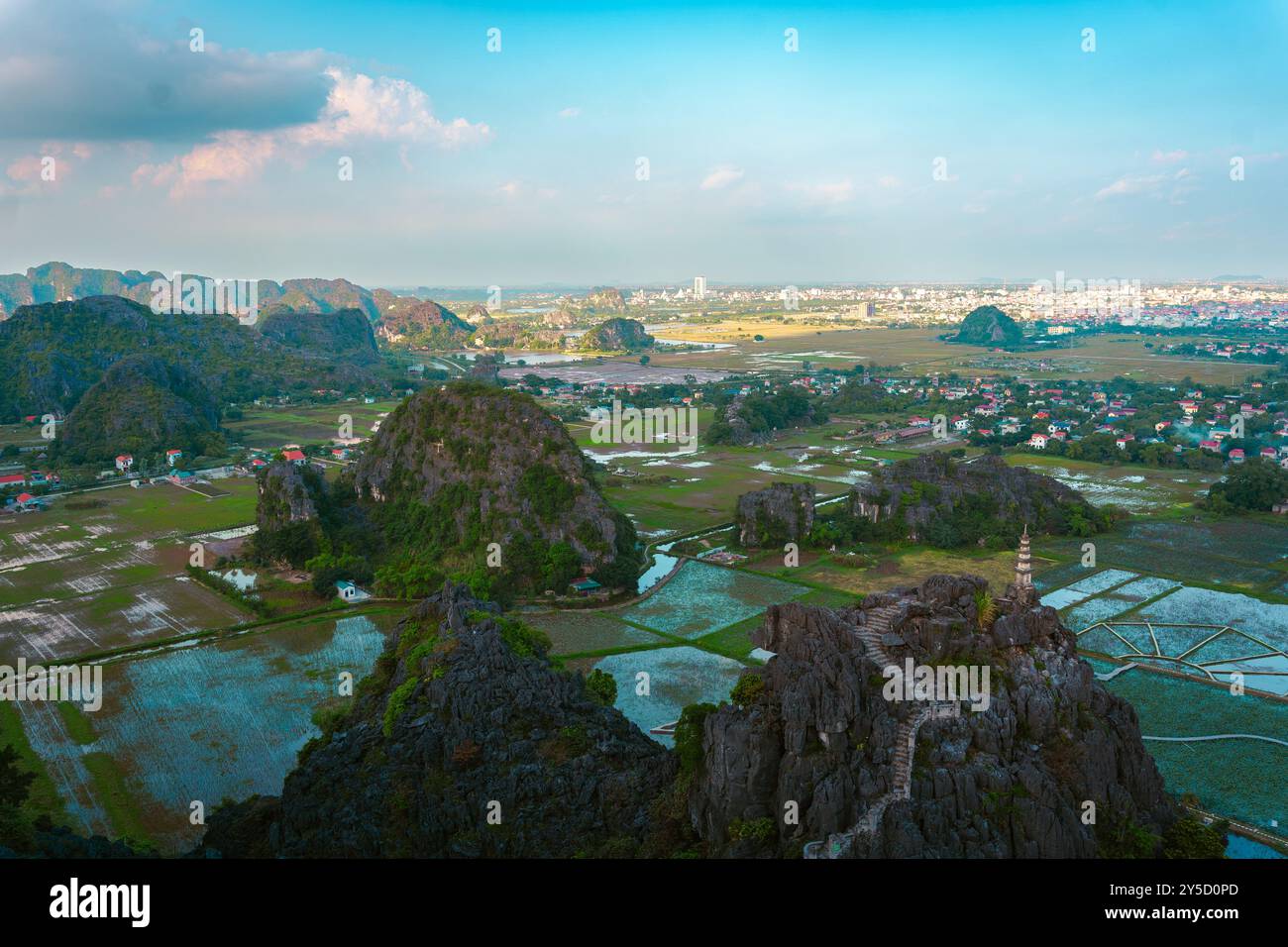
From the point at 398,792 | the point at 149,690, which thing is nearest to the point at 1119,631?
the point at 398,792

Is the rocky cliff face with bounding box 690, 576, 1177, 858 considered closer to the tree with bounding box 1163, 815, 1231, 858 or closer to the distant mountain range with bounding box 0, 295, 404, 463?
the tree with bounding box 1163, 815, 1231, 858

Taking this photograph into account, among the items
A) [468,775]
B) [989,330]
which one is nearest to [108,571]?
[468,775]

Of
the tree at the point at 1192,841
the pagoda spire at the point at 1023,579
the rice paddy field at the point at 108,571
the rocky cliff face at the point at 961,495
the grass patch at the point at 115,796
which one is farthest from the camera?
the rocky cliff face at the point at 961,495

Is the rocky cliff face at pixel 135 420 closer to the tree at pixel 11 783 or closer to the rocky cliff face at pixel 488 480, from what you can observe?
the rocky cliff face at pixel 488 480

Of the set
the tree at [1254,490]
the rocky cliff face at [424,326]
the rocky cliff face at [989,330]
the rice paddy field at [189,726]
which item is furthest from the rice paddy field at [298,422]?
the rocky cliff face at [989,330]

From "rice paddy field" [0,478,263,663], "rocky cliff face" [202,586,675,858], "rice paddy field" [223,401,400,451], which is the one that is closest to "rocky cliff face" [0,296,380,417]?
"rice paddy field" [223,401,400,451]
